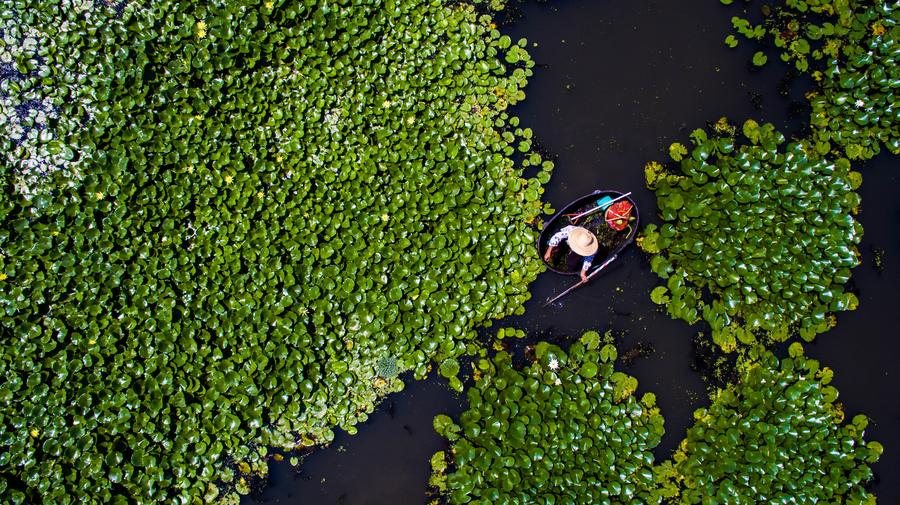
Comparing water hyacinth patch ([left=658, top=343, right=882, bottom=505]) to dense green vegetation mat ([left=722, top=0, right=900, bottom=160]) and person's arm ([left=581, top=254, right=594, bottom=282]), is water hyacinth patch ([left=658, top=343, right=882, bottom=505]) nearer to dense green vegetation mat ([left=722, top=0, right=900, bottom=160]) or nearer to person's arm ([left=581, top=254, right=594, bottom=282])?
person's arm ([left=581, top=254, right=594, bottom=282])

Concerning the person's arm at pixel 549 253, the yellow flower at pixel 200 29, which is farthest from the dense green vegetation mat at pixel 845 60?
the yellow flower at pixel 200 29

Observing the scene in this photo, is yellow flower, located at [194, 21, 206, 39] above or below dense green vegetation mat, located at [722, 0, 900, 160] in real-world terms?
above

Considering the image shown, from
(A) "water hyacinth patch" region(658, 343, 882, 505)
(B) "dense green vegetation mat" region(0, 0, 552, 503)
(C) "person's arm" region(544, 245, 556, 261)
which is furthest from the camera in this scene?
(C) "person's arm" region(544, 245, 556, 261)

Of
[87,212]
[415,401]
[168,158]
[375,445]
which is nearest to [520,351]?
[415,401]

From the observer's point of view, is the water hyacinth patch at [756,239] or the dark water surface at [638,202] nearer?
the water hyacinth patch at [756,239]

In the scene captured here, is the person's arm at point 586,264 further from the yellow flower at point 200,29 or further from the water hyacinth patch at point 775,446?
the yellow flower at point 200,29

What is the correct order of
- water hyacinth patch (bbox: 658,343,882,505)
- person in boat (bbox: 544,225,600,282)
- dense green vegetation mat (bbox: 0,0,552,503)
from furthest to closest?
water hyacinth patch (bbox: 658,343,882,505), person in boat (bbox: 544,225,600,282), dense green vegetation mat (bbox: 0,0,552,503)

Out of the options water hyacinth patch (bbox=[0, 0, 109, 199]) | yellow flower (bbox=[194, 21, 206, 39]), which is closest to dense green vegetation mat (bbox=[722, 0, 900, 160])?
yellow flower (bbox=[194, 21, 206, 39])

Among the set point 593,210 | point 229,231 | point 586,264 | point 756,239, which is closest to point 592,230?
point 593,210
